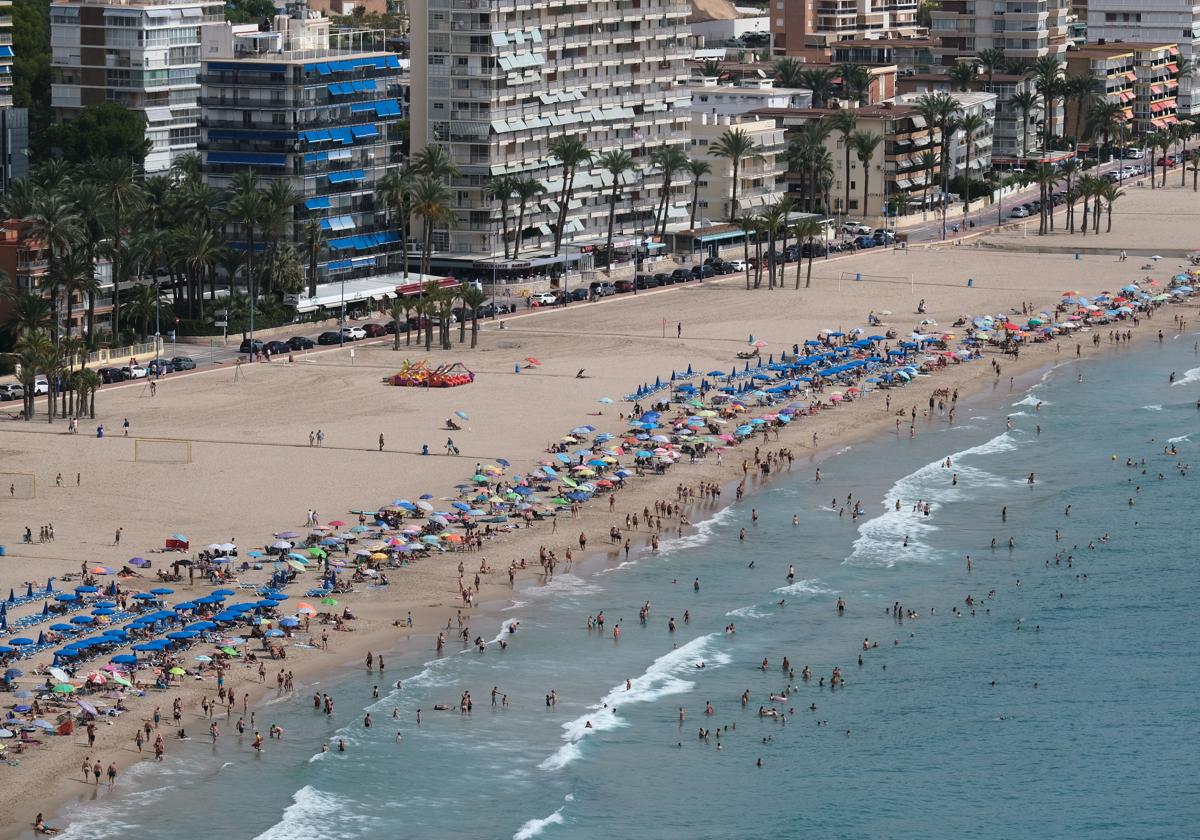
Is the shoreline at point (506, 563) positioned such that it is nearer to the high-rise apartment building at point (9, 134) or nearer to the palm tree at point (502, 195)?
the palm tree at point (502, 195)

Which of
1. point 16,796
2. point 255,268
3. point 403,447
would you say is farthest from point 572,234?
point 16,796

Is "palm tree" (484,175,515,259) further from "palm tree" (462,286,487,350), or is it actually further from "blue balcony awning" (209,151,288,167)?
"palm tree" (462,286,487,350)

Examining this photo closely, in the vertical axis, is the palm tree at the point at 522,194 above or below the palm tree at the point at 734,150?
below

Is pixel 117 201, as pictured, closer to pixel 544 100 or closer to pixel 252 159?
pixel 252 159

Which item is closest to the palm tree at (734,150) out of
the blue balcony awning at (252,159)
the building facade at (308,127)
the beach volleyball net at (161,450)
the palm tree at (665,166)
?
the palm tree at (665,166)

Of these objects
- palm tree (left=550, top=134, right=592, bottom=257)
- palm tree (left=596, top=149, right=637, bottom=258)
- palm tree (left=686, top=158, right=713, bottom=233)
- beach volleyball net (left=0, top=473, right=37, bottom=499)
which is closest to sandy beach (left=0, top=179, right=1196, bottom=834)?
beach volleyball net (left=0, top=473, right=37, bottom=499)

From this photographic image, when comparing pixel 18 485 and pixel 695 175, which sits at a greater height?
pixel 695 175

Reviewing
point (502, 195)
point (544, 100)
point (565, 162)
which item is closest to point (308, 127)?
point (502, 195)
